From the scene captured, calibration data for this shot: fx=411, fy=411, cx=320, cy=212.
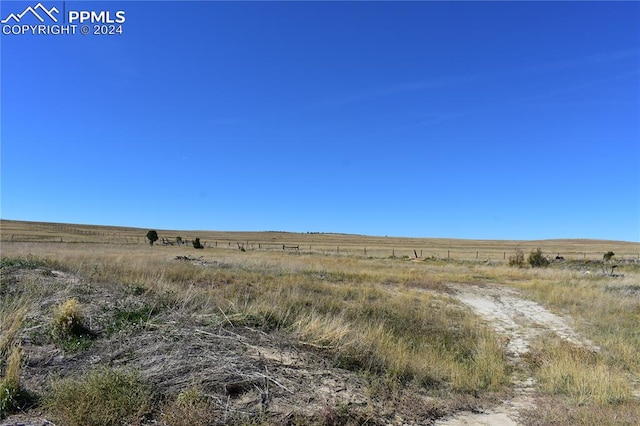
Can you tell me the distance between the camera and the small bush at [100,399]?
184 inches

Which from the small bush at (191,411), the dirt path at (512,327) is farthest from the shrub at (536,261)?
the small bush at (191,411)

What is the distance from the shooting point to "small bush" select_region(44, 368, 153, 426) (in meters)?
4.67

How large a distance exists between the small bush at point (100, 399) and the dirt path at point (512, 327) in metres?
3.92

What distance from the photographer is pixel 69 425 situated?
4570 millimetres

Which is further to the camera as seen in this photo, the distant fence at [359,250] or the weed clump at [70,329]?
the distant fence at [359,250]

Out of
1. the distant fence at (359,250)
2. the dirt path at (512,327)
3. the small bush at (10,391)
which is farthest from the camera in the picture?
the distant fence at (359,250)

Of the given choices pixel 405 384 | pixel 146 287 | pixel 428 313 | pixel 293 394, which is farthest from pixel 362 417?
pixel 428 313

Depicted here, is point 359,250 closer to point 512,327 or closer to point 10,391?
point 512,327

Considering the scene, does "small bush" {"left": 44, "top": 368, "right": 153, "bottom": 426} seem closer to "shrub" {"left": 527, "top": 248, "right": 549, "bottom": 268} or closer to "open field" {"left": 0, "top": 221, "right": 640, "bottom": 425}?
"open field" {"left": 0, "top": 221, "right": 640, "bottom": 425}

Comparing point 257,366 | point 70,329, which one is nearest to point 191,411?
point 257,366

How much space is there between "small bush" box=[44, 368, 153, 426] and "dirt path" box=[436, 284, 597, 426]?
3.92m

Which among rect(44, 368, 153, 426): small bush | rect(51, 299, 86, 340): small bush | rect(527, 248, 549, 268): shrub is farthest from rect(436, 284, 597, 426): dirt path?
rect(527, 248, 549, 268): shrub

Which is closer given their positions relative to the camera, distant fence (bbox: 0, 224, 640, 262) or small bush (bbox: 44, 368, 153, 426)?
small bush (bbox: 44, 368, 153, 426)

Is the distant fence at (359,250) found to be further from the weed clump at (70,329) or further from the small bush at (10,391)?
the small bush at (10,391)
